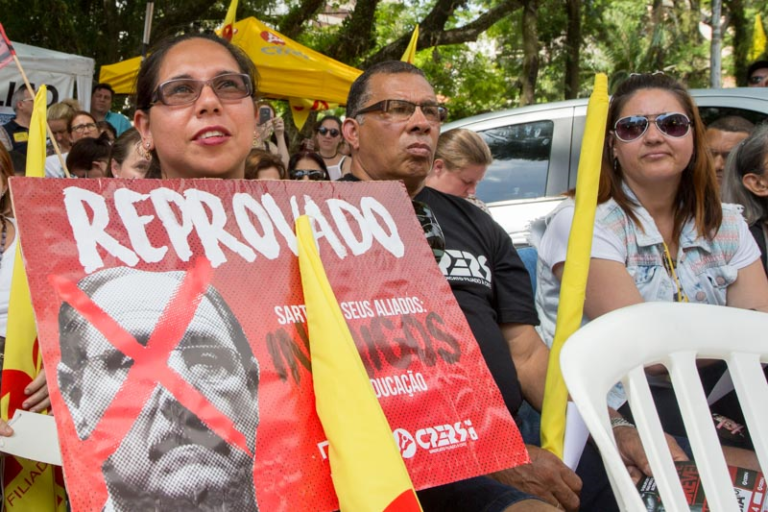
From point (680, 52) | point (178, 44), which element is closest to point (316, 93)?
point (178, 44)

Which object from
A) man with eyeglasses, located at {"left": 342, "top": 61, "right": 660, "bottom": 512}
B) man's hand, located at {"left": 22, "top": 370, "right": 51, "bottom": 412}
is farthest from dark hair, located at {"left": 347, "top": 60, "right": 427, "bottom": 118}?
man's hand, located at {"left": 22, "top": 370, "right": 51, "bottom": 412}

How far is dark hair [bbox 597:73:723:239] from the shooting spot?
2971 mm

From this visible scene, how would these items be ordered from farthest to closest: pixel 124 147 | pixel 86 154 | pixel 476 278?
pixel 86 154, pixel 124 147, pixel 476 278

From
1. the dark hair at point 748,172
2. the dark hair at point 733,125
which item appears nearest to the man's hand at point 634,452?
the dark hair at point 748,172

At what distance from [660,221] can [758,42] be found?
20.4 meters

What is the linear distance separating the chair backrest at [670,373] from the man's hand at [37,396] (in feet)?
3.35

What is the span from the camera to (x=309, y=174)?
Answer: 5.07 meters

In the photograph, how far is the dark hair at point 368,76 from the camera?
2789 millimetres

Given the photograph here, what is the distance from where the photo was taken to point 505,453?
1695 millimetres

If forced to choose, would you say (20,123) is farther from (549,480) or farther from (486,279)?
(549,480)

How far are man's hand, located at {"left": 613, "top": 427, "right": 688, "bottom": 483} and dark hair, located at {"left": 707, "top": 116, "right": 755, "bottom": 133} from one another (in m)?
2.75

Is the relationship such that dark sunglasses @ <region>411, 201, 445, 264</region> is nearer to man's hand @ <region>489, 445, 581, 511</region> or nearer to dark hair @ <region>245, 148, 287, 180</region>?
man's hand @ <region>489, 445, 581, 511</region>

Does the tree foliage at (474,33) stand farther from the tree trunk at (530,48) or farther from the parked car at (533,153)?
the parked car at (533,153)

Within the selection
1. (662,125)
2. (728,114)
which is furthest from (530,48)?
(662,125)
